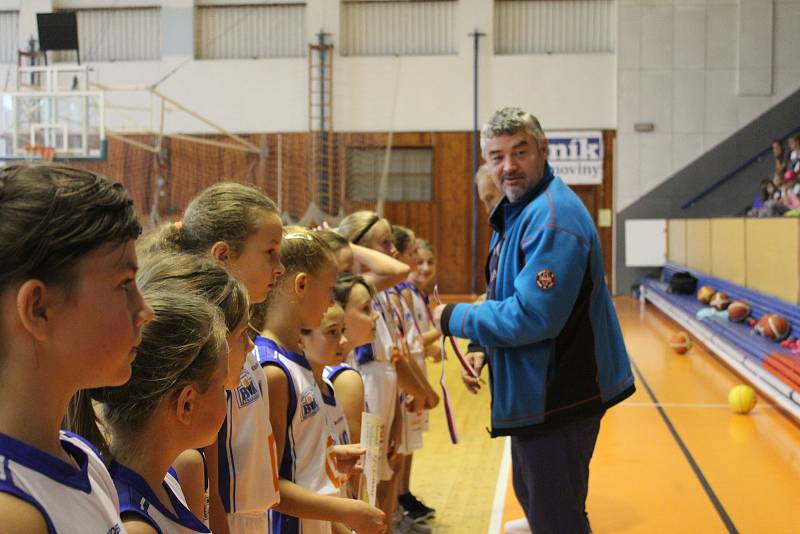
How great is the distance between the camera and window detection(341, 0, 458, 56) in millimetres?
16766

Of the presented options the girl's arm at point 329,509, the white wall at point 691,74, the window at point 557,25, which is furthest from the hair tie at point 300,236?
the window at point 557,25

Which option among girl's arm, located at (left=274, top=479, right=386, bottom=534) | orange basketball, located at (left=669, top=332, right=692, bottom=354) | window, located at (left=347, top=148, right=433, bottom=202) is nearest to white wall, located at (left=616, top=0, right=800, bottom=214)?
window, located at (left=347, top=148, right=433, bottom=202)

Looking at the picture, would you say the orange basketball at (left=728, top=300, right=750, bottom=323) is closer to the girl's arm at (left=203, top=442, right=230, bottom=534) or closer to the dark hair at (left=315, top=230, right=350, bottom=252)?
the dark hair at (left=315, top=230, right=350, bottom=252)

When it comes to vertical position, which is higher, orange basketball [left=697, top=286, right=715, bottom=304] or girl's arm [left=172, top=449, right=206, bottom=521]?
girl's arm [left=172, top=449, right=206, bottom=521]

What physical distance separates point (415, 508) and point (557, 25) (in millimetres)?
13573

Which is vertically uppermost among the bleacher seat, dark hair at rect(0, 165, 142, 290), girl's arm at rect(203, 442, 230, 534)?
dark hair at rect(0, 165, 142, 290)

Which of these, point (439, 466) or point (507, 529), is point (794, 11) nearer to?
point (439, 466)

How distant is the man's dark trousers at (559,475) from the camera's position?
295 centimetres

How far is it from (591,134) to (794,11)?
399cm

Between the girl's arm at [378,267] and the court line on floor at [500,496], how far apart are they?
4.59ft

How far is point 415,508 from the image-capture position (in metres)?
4.48

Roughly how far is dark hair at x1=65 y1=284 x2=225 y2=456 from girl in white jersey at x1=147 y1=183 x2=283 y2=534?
30 cm

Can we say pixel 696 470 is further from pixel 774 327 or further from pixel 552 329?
pixel 774 327

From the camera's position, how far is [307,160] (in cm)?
1694
